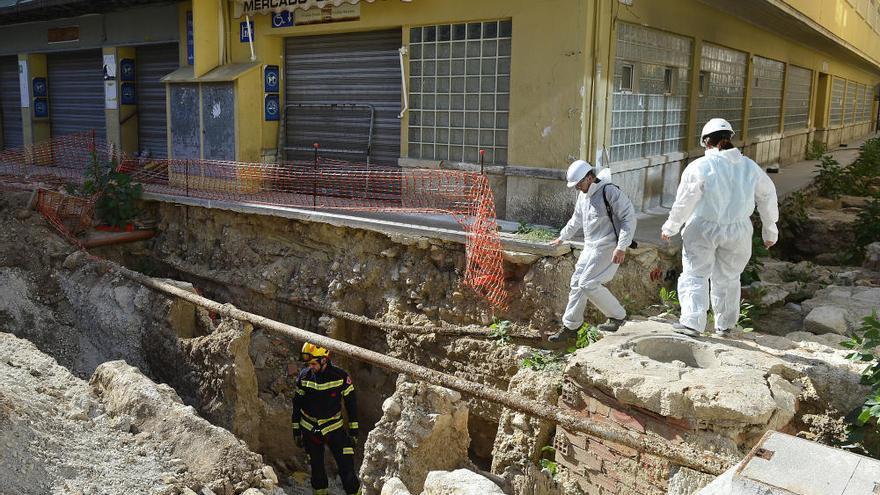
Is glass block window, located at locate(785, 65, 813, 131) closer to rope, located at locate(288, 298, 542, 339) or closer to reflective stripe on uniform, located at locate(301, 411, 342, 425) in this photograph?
rope, located at locate(288, 298, 542, 339)

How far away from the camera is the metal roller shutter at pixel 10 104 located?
19125 millimetres

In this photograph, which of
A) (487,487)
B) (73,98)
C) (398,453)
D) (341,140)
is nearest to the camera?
(487,487)

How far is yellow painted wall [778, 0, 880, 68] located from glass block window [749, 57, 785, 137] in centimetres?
140

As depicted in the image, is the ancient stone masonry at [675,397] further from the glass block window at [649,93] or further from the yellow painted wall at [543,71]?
the glass block window at [649,93]

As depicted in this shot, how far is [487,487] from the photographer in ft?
14.2

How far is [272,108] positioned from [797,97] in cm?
1595

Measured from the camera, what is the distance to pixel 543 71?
942 centimetres

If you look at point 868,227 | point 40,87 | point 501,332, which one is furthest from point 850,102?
point 40,87

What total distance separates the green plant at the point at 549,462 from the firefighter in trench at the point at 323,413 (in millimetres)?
1865

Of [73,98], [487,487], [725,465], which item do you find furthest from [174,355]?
[73,98]

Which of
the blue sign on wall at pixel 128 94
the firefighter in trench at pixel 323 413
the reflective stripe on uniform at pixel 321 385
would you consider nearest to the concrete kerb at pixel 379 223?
the firefighter in trench at pixel 323 413

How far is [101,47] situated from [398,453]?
1338cm

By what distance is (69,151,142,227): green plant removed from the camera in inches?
476

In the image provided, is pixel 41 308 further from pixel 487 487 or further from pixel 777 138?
pixel 777 138
